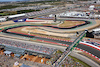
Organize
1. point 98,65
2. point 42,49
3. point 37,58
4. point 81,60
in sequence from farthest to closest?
1. point 42,49
2. point 37,58
3. point 81,60
4. point 98,65

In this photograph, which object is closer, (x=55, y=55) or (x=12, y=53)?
(x=55, y=55)

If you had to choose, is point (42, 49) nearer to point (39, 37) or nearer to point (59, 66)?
point (59, 66)

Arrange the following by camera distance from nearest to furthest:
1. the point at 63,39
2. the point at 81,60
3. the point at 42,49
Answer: the point at 81,60 → the point at 42,49 → the point at 63,39

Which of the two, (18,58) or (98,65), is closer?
(98,65)

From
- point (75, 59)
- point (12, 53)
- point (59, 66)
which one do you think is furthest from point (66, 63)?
point (12, 53)

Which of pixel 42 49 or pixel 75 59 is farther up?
pixel 42 49

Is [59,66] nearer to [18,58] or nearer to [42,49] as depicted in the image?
[42,49]

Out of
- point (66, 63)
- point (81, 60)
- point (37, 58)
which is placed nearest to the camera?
point (66, 63)

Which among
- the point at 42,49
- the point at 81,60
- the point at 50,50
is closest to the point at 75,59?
the point at 81,60

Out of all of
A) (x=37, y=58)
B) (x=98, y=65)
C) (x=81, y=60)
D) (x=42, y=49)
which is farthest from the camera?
(x=42, y=49)
